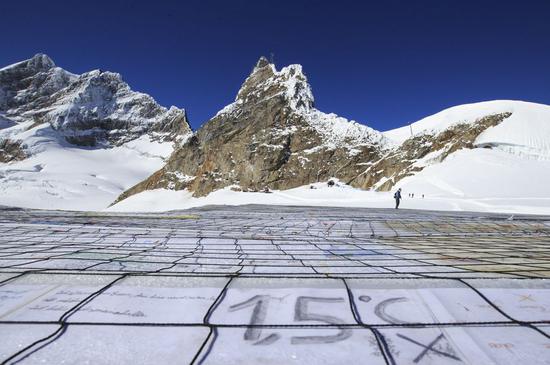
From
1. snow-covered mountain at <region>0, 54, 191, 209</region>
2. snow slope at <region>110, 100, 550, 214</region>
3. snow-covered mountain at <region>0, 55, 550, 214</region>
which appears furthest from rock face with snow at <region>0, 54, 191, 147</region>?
snow slope at <region>110, 100, 550, 214</region>

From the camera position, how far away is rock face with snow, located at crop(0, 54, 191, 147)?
91.9 meters

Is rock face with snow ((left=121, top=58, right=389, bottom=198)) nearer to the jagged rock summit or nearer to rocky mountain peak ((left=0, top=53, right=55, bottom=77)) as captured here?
the jagged rock summit

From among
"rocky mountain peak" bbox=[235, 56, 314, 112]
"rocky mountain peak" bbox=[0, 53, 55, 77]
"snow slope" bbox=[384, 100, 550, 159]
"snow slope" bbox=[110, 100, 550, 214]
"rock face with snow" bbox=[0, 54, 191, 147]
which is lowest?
"snow slope" bbox=[110, 100, 550, 214]

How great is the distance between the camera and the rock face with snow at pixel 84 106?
91875 millimetres

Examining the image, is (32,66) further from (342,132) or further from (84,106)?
(342,132)

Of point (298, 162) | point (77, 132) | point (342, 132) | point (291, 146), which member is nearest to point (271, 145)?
point (291, 146)

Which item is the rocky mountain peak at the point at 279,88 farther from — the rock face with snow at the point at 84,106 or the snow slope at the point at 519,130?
the rock face with snow at the point at 84,106

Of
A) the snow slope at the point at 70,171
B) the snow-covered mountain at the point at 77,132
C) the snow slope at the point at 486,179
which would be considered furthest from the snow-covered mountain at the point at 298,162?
the snow-covered mountain at the point at 77,132

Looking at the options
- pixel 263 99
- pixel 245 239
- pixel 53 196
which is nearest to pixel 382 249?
pixel 245 239

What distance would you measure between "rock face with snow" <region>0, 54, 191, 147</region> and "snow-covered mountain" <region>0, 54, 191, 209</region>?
9.3 inches

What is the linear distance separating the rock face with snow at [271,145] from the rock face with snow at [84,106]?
50.6m

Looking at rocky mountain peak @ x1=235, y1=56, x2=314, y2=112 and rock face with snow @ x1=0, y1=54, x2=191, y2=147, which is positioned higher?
rock face with snow @ x1=0, y1=54, x2=191, y2=147

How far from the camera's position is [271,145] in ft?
128

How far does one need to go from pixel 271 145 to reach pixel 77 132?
7178 cm
